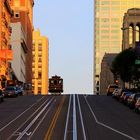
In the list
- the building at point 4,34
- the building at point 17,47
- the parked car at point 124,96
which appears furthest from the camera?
the building at point 17,47

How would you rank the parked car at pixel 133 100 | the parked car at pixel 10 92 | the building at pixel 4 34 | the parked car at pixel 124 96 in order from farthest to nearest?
the building at pixel 4 34, the parked car at pixel 10 92, the parked car at pixel 124 96, the parked car at pixel 133 100

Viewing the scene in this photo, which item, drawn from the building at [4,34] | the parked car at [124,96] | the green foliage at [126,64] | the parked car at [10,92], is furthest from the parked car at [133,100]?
the building at [4,34]

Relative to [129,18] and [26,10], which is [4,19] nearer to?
[129,18]

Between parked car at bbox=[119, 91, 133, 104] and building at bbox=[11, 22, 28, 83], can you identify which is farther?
building at bbox=[11, 22, 28, 83]

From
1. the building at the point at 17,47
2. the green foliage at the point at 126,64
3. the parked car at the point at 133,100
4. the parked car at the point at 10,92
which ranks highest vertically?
the building at the point at 17,47

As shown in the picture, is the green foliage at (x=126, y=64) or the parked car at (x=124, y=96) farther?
the green foliage at (x=126, y=64)

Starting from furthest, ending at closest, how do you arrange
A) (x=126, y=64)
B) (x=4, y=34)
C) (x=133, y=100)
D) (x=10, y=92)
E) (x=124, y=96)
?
1. (x=4, y=34)
2. (x=126, y=64)
3. (x=10, y=92)
4. (x=124, y=96)
5. (x=133, y=100)

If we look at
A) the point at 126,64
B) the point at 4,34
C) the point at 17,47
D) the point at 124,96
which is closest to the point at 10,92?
the point at 124,96

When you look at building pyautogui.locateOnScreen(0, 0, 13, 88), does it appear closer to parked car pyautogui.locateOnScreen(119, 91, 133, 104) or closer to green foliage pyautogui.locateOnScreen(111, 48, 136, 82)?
green foliage pyautogui.locateOnScreen(111, 48, 136, 82)

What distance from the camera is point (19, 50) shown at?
17375cm

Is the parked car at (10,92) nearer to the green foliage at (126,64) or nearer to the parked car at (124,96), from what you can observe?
the parked car at (124,96)

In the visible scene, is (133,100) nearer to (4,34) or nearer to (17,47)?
(4,34)

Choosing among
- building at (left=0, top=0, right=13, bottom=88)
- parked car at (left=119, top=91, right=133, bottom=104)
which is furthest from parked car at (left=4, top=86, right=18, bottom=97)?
building at (left=0, top=0, right=13, bottom=88)

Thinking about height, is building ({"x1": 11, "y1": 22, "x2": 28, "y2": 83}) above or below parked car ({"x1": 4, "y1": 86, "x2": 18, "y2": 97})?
above
